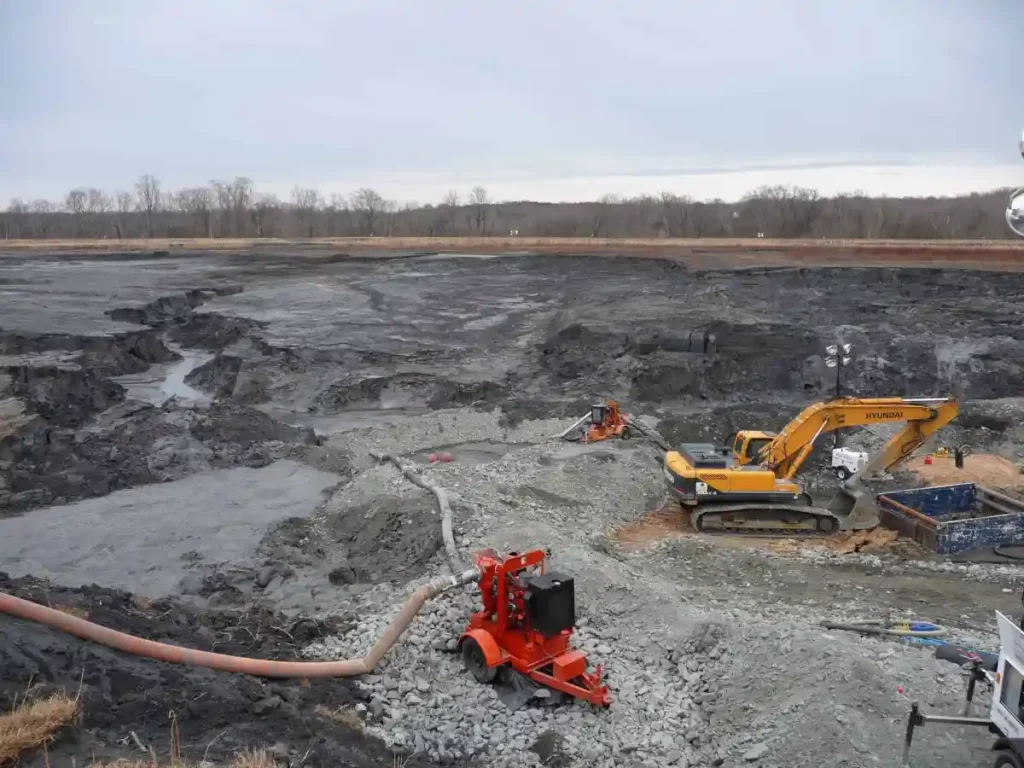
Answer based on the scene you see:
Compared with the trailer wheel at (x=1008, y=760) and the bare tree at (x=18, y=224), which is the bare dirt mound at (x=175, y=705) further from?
the bare tree at (x=18, y=224)

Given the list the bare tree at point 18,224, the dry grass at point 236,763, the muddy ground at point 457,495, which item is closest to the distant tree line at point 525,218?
the bare tree at point 18,224

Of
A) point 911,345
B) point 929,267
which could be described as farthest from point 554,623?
point 929,267

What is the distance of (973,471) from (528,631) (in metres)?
14.5

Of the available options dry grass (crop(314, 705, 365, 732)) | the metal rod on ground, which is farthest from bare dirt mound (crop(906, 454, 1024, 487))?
dry grass (crop(314, 705, 365, 732))

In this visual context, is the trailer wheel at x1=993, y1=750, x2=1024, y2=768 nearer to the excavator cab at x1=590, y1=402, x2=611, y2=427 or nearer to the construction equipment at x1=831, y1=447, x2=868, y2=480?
the construction equipment at x1=831, y1=447, x2=868, y2=480

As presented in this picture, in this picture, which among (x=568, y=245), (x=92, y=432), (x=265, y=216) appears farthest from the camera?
(x=265, y=216)

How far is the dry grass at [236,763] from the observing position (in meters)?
6.69

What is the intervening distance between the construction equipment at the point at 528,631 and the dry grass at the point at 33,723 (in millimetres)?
4149

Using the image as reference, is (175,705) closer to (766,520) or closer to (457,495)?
(457,495)

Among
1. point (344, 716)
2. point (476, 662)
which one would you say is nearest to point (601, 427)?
point (476, 662)

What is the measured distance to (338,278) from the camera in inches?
1861

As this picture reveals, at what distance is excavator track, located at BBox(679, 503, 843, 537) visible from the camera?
16.0 metres

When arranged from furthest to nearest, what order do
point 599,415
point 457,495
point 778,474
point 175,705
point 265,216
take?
point 265,216 → point 599,415 → point 778,474 → point 457,495 → point 175,705

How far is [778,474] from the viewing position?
16.6 m
